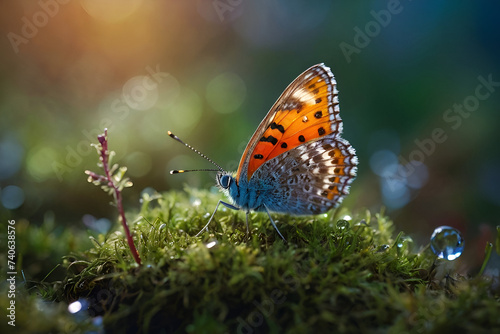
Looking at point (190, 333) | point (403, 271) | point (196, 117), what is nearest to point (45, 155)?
point (196, 117)

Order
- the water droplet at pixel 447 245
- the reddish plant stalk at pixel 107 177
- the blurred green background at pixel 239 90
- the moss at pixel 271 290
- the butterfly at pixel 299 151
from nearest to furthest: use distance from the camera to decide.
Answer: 1. the moss at pixel 271 290
2. the reddish plant stalk at pixel 107 177
3. the water droplet at pixel 447 245
4. the butterfly at pixel 299 151
5. the blurred green background at pixel 239 90

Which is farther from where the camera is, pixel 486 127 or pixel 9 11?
pixel 9 11

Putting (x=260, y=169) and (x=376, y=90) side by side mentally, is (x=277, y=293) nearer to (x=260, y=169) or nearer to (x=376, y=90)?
(x=260, y=169)

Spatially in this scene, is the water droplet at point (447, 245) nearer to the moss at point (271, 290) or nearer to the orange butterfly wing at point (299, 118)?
the moss at point (271, 290)

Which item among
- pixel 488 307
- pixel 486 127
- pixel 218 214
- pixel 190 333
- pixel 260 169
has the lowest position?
pixel 190 333

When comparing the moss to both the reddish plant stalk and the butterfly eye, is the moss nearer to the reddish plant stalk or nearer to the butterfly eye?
the reddish plant stalk

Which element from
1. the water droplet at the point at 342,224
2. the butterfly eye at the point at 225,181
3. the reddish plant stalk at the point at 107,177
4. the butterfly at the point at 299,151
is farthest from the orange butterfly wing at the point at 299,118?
the reddish plant stalk at the point at 107,177
